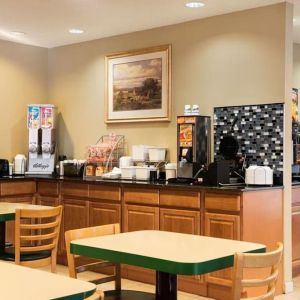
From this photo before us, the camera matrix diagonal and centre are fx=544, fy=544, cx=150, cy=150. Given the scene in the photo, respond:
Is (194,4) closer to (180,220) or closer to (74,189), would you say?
(180,220)

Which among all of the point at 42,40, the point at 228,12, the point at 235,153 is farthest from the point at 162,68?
the point at 42,40

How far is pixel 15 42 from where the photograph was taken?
23.4ft

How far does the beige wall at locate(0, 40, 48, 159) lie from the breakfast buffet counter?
1.04m

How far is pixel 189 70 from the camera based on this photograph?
5.88m

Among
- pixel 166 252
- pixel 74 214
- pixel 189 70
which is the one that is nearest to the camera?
pixel 166 252

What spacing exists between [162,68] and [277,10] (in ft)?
4.82

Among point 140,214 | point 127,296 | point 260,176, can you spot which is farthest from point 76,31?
point 127,296

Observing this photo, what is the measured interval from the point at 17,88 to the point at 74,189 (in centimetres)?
191

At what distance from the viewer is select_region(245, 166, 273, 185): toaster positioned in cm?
501

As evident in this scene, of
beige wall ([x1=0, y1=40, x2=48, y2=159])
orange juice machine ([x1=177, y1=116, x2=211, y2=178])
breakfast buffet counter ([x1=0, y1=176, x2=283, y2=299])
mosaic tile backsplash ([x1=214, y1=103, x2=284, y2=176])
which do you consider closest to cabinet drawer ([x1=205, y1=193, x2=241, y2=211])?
breakfast buffet counter ([x1=0, y1=176, x2=283, y2=299])

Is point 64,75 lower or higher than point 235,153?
higher

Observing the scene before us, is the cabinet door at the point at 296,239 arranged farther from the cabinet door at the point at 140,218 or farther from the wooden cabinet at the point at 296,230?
the cabinet door at the point at 140,218

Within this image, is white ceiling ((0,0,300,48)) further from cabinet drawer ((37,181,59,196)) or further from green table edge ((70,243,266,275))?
green table edge ((70,243,266,275))

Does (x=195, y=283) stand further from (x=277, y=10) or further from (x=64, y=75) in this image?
(x=64, y=75)
